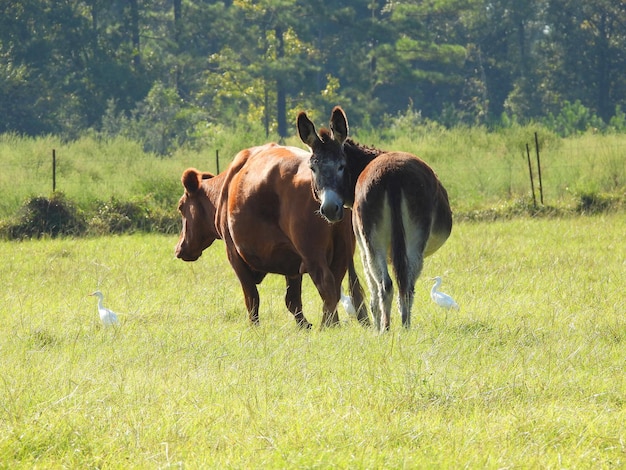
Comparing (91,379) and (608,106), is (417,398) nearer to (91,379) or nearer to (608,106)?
(91,379)

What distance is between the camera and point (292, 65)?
41812mm

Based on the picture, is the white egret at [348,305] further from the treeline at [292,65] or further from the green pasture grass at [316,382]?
the treeline at [292,65]

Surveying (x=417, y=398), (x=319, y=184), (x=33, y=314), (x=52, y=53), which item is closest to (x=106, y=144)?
(x=52, y=53)

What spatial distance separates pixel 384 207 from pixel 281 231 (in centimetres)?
139

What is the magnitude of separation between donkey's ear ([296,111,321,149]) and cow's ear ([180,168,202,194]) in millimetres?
2336

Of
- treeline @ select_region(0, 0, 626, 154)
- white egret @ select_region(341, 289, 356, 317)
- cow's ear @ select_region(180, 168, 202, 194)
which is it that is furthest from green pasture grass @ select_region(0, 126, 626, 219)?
treeline @ select_region(0, 0, 626, 154)

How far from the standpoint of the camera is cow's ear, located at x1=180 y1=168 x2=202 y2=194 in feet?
33.5

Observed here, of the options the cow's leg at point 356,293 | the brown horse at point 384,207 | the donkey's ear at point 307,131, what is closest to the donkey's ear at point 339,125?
the brown horse at point 384,207

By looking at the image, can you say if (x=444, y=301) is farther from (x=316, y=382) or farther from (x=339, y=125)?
(x=316, y=382)

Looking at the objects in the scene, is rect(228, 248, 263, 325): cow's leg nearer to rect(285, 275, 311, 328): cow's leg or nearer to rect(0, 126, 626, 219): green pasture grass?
rect(285, 275, 311, 328): cow's leg

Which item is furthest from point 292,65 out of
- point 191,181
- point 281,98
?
point 191,181

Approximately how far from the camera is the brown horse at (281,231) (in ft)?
27.7

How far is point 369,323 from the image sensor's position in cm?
873

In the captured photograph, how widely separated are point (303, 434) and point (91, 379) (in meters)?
1.59
